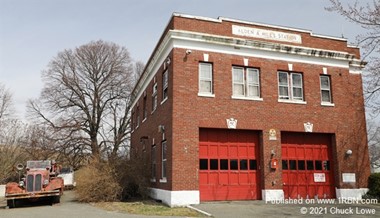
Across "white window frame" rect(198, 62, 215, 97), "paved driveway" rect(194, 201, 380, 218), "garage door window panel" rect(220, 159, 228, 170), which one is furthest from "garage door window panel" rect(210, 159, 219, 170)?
"white window frame" rect(198, 62, 215, 97)

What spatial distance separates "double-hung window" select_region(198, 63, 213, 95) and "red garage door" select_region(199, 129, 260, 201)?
1961mm

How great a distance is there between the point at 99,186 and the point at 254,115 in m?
8.81

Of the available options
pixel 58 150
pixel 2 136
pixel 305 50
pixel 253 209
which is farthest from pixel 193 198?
pixel 58 150

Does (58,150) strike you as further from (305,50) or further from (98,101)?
(305,50)

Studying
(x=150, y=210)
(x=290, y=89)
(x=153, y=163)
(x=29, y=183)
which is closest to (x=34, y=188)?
(x=29, y=183)

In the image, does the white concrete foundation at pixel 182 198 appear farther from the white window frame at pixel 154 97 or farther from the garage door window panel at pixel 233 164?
the white window frame at pixel 154 97

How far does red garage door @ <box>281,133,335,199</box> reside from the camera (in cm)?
1803

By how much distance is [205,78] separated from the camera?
17594 millimetres

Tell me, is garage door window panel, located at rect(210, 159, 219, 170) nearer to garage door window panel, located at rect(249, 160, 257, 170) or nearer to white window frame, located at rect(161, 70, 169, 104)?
garage door window panel, located at rect(249, 160, 257, 170)

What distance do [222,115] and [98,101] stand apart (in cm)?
2858

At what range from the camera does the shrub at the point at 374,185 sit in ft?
59.2

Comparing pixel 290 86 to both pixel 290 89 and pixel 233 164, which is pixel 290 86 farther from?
pixel 233 164

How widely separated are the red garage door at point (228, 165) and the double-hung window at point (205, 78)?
196 centimetres

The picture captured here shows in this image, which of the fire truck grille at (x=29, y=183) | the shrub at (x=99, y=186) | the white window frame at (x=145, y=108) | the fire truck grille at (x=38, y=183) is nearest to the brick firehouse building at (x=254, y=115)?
the shrub at (x=99, y=186)
